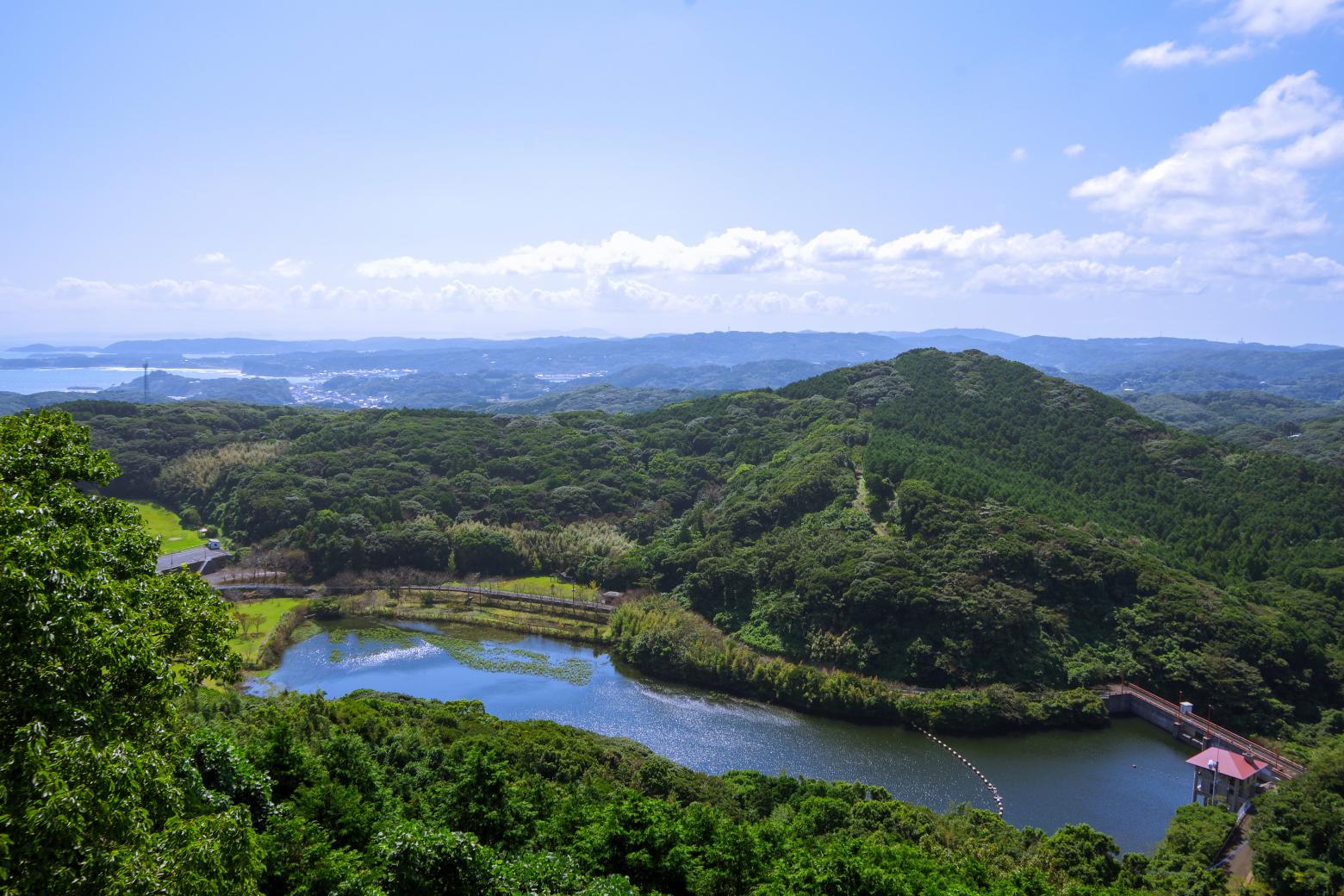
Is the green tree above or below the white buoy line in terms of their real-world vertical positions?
above

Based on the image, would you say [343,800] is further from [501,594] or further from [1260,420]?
[1260,420]

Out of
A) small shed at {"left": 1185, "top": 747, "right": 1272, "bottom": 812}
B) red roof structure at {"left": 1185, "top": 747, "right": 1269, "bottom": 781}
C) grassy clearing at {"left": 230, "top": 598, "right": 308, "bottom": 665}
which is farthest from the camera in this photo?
grassy clearing at {"left": 230, "top": 598, "right": 308, "bottom": 665}

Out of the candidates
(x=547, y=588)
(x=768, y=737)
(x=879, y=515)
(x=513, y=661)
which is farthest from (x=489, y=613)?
(x=879, y=515)

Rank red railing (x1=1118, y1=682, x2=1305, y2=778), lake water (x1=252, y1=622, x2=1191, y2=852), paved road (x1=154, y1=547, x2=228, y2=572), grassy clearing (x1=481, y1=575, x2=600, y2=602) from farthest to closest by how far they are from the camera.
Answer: paved road (x1=154, y1=547, x2=228, y2=572) < grassy clearing (x1=481, y1=575, x2=600, y2=602) < red railing (x1=1118, y1=682, x2=1305, y2=778) < lake water (x1=252, y1=622, x2=1191, y2=852)

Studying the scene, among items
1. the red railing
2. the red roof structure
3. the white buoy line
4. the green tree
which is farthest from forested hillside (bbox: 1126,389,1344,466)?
the green tree

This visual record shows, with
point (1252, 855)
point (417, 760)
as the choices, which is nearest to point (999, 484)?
point (1252, 855)

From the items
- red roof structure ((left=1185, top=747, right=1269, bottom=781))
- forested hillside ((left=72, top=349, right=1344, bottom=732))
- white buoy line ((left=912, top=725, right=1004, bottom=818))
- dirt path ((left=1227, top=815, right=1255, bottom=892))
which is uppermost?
forested hillside ((left=72, top=349, right=1344, bottom=732))

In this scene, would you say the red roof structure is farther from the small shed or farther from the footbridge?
the footbridge
